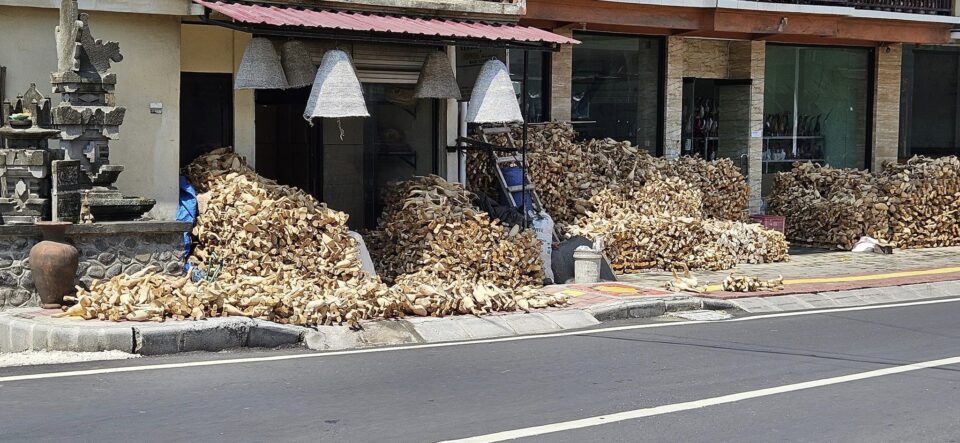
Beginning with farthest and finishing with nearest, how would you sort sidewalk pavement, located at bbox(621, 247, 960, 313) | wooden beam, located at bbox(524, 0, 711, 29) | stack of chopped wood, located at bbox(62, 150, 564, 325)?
wooden beam, located at bbox(524, 0, 711, 29)
sidewalk pavement, located at bbox(621, 247, 960, 313)
stack of chopped wood, located at bbox(62, 150, 564, 325)

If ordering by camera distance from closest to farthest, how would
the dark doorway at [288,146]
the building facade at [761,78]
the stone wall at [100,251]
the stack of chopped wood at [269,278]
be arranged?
the stack of chopped wood at [269,278]
the stone wall at [100,251]
the dark doorway at [288,146]
the building facade at [761,78]

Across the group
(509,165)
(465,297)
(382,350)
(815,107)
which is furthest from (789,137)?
(382,350)

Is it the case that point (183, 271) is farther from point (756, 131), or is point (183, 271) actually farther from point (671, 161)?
point (756, 131)

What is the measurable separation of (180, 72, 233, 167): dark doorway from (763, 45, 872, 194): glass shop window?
12.6 meters

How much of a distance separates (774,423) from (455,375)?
2.84 metres

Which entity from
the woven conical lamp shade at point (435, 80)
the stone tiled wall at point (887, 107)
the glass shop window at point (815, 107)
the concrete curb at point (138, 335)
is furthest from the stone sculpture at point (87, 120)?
the stone tiled wall at point (887, 107)

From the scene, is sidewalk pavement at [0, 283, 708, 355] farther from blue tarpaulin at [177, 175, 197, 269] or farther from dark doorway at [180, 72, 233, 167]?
dark doorway at [180, 72, 233, 167]

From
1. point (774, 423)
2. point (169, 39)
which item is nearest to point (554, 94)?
point (169, 39)

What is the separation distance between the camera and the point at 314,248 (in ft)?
45.5

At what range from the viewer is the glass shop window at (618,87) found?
2128 cm

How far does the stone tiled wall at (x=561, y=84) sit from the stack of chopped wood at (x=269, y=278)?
21.4ft

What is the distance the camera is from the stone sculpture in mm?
12547

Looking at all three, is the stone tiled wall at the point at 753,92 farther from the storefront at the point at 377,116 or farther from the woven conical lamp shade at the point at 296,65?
the woven conical lamp shade at the point at 296,65

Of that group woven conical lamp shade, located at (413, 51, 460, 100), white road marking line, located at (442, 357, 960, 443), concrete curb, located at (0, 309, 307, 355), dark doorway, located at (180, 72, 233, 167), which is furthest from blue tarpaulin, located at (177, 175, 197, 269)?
white road marking line, located at (442, 357, 960, 443)
